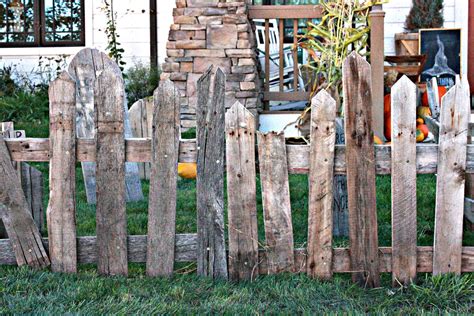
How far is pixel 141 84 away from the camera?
10836 millimetres

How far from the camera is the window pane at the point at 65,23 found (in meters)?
12.6

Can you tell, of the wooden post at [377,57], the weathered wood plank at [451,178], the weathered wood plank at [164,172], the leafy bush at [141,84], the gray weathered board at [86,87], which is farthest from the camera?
the leafy bush at [141,84]

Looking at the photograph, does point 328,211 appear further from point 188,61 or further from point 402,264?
point 188,61

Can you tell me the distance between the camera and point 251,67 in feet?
29.2

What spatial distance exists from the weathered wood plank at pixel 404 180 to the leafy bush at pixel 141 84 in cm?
740

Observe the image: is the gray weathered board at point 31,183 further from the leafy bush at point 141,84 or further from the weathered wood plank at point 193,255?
the leafy bush at point 141,84

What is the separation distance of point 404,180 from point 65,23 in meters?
10.0

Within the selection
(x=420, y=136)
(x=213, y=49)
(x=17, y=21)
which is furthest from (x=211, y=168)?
(x=17, y=21)

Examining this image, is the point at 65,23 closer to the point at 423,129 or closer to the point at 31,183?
the point at 423,129

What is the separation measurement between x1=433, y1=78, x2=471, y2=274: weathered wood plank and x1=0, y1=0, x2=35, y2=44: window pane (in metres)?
10.2

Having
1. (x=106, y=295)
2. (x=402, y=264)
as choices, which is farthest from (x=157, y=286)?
(x=402, y=264)

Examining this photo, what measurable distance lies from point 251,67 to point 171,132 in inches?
212

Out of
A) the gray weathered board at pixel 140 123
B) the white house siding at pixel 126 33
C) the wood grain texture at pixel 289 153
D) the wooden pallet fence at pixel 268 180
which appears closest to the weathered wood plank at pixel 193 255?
the wooden pallet fence at pixel 268 180

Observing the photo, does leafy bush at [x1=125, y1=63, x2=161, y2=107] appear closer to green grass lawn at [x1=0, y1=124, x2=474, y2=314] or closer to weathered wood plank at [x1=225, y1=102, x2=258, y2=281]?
green grass lawn at [x1=0, y1=124, x2=474, y2=314]
